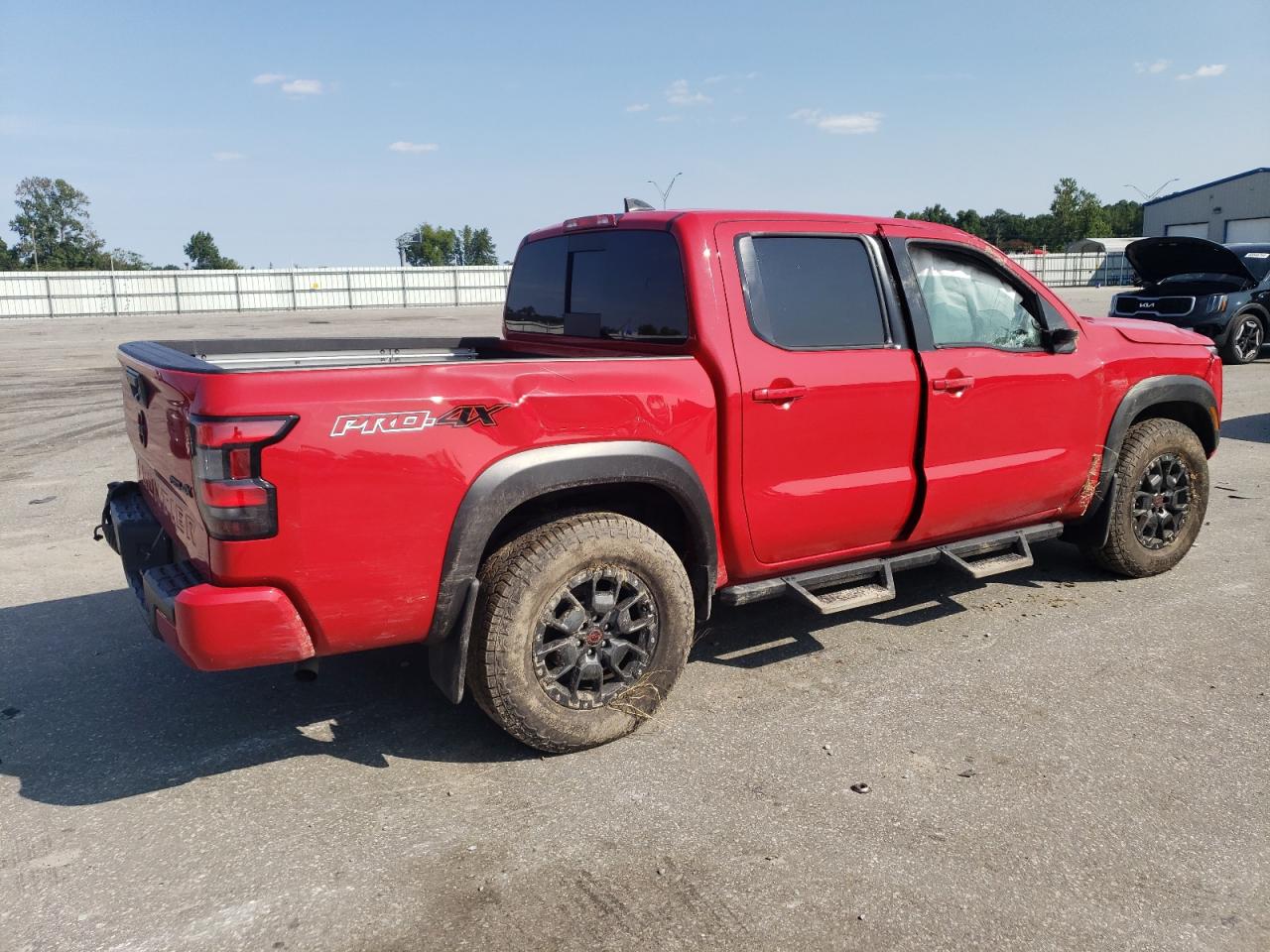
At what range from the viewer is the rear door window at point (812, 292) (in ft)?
12.6

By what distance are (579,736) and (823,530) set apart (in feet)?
4.33

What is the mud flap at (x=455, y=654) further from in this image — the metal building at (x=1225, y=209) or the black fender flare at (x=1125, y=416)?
the metal building at (x=1225, y=209)

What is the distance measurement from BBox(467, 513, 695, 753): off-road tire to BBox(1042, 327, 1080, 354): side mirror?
7.31 feet

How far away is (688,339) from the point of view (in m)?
3.71

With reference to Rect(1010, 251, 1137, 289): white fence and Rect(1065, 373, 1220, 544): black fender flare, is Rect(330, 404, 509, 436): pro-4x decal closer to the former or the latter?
Rect(1065, 373, 1220, 544): black fender flare

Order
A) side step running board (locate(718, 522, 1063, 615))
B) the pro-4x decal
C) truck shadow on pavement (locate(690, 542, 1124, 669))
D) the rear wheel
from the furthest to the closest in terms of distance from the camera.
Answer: the rear wheel < truck shadow on pavement (locate(690, 542, 1124, 669)) < side step running board (locate(718, 522, 1063, 615)) < the pro-4x decal

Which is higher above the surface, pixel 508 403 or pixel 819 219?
pixel 819 219

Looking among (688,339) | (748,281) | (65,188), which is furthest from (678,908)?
(65,188)

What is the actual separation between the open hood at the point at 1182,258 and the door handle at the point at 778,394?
10.6 meters

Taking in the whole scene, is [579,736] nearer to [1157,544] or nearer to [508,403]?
[508,403]

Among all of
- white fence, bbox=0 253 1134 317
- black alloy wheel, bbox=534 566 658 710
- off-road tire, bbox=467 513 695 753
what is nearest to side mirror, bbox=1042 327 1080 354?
off-road tire, bbox=467 513 695 753

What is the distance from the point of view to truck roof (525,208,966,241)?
3.83 meters

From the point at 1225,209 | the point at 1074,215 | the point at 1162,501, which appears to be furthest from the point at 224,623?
the point at 1074,215

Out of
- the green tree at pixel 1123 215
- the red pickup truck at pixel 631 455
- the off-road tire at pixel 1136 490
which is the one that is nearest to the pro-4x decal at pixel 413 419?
the red pickup truck at pixel 631 455
